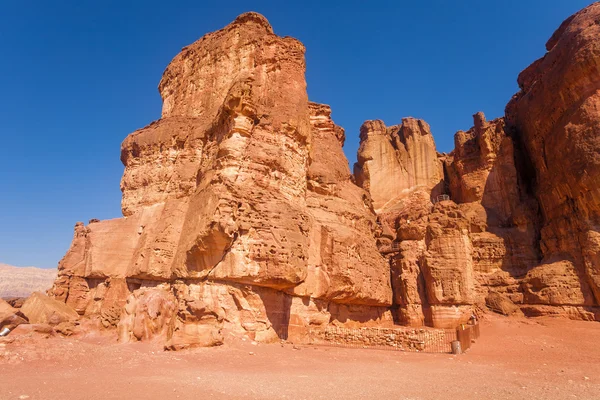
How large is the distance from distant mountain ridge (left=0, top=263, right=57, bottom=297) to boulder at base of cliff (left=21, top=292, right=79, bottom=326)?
94975 millimetres

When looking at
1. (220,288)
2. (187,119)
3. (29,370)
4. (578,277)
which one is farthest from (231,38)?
(578,277)

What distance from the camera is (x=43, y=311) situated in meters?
16.4

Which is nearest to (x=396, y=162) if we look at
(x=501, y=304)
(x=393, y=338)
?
(x=501, y=304)

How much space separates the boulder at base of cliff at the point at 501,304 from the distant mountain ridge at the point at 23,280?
103570 mm

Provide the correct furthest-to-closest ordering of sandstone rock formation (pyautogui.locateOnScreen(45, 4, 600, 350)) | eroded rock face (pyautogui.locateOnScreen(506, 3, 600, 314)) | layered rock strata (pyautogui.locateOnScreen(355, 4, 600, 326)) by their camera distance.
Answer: layered rock strata (pyautogui.locateOnScreen(355, 4, 600, 326)), eroded rock face (pyautogui.locateOnScreen(506, 3, 600, 314)), sandstone rock formation (pyautogui.locateOnScreen(45, 4, 600, 350))

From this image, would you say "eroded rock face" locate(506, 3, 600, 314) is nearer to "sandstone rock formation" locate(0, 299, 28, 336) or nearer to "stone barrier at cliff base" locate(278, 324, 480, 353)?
"stone barrier at cliff base" locate(278, 324, 480, 353)

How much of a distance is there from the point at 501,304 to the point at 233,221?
16194mm

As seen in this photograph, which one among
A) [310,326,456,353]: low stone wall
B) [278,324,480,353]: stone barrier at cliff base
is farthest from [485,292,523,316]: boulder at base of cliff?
[310,326,456,353]: low stone wall

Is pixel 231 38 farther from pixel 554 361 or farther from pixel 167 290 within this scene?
pixel 554 361

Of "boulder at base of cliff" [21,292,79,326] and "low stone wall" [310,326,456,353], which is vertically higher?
"boulder at base of cliff" [21,292,79,326]

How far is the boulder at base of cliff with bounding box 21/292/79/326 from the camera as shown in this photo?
1625 centimetres

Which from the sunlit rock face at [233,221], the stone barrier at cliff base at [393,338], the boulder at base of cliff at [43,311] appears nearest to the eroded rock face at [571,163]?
the stone barrier at cliff base at [393,338]

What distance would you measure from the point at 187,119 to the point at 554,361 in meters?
18.5

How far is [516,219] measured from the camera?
82.6 feet
